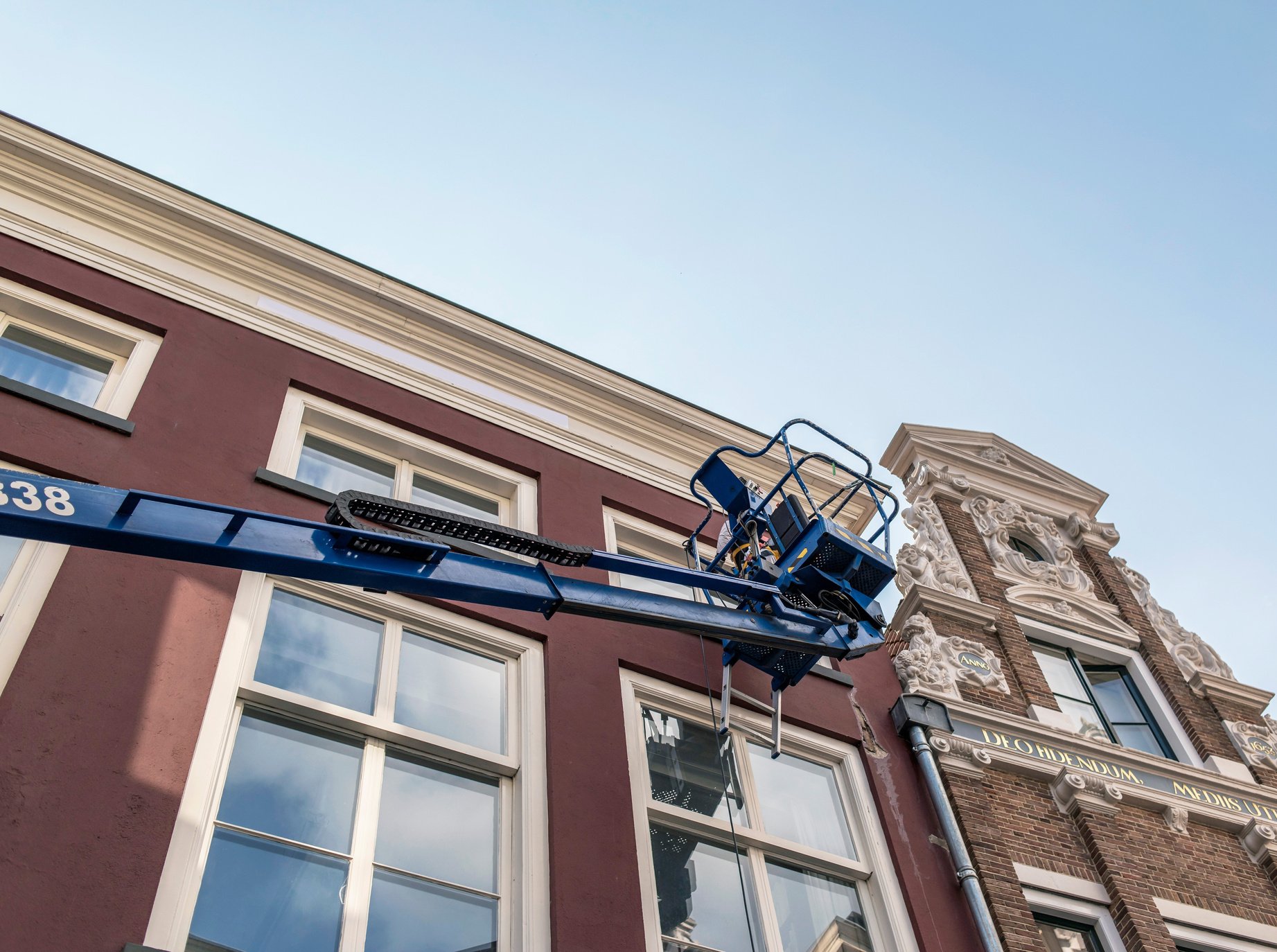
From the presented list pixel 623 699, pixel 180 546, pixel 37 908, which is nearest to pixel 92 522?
pixel 180 546

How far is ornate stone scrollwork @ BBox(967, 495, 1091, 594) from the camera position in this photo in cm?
1565

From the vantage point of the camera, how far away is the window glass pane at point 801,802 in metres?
10.4

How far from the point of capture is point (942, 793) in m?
11.3

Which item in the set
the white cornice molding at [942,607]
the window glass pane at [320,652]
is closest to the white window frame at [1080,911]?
the white cornice molding at [942,607]

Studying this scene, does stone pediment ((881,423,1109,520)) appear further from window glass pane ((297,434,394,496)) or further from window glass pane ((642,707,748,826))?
window glass pane ((297,434,394,496))

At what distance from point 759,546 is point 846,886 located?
3.16m

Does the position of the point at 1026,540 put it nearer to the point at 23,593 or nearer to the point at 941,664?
the point at 941,664

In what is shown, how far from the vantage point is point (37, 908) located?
21.2 feet

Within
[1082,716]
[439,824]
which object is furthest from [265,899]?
[1082,716]

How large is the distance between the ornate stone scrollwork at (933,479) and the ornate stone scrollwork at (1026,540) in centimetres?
28

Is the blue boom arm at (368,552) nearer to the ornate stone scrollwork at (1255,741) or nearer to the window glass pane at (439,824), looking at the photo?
the window glass pane at (439,824)

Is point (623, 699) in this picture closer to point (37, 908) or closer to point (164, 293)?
point (37, 908)

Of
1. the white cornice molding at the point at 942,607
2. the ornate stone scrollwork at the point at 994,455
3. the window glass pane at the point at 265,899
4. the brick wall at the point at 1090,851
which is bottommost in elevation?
the window glass pane at the point at 265,899

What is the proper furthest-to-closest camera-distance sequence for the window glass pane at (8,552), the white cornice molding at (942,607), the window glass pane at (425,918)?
the white cornice molding at (942,607)
the window glass pane at (8,552)
the window glass pane at (425,918)
